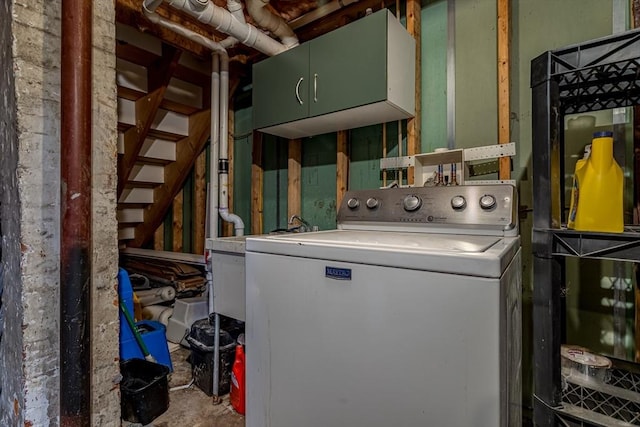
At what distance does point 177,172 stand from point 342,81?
2151 mm

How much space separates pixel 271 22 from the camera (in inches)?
85.8

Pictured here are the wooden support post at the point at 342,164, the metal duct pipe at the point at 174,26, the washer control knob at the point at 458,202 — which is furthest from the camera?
the wooden support post at the point at 342,164

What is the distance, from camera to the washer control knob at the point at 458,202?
140 centimetres

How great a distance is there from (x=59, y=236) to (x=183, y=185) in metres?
2.28

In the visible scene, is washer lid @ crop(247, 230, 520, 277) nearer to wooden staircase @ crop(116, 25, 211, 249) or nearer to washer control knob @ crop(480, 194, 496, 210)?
washer control knob @ crop(480, 194, 496, 210)

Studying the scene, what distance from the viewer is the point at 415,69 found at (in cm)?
200

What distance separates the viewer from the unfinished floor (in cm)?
174

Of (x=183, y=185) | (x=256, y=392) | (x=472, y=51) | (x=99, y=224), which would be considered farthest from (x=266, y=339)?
(x=183, y=185)

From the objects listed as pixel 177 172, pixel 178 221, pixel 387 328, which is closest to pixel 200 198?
pixel 177 172

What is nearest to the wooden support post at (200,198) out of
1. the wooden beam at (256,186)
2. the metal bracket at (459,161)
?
the wooden beam at (256,186)

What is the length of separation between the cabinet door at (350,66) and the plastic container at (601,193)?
0.97 metres

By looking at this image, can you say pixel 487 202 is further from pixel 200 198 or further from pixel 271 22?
pixel 200 198

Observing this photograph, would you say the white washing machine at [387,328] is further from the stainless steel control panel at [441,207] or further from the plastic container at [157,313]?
the plastic container at [157,313]

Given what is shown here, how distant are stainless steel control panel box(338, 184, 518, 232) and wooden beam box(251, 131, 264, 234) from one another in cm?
127
